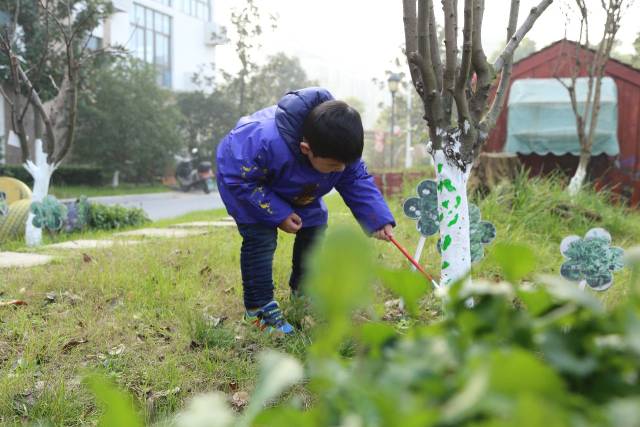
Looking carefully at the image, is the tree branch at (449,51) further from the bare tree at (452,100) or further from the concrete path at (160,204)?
the concrete path at (160,204)

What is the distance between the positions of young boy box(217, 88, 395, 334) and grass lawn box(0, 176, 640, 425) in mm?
198

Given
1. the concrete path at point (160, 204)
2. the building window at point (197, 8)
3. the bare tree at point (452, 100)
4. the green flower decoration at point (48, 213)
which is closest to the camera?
the bare tree at point (452, 100)

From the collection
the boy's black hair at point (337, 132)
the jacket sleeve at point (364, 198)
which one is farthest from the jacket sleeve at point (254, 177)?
the jacket sleeve at point (364, 198)

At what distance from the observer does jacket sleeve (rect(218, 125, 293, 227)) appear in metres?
2.50

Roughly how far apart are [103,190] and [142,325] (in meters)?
13.6

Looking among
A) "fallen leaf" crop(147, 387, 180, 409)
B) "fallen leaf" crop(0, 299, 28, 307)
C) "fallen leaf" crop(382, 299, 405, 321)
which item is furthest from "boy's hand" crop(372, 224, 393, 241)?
"fallen leaf" crop(0, 299, 28, 307)

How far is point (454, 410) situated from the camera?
0.33m

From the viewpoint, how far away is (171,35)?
1016 inches

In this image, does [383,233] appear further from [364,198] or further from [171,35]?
[171,35]

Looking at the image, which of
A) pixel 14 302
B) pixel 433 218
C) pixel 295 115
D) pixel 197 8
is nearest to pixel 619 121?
pixel 433 218

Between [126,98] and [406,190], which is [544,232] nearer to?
[406,190]

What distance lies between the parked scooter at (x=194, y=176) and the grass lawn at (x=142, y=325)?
1268 centimetres

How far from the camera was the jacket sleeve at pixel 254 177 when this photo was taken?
2502 millimetres

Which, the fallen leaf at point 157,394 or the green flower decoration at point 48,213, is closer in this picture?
the fallen leaf at point 157,394
